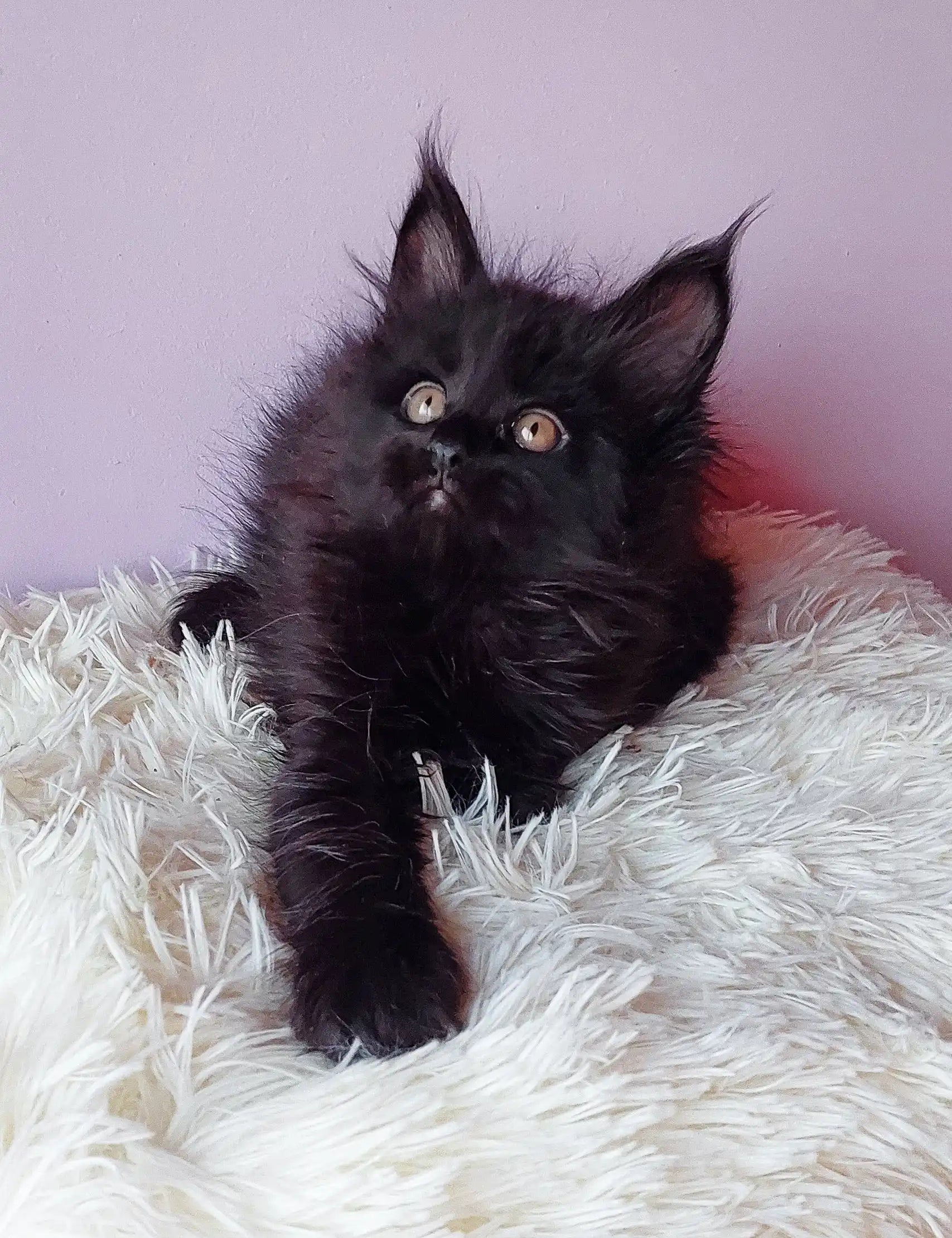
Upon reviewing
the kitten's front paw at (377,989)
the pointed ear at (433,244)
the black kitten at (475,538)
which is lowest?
the kitten's front paw at (377,989)

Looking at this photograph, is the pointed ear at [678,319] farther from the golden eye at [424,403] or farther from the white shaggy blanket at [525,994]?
the white shaggy blanket at [525,994]

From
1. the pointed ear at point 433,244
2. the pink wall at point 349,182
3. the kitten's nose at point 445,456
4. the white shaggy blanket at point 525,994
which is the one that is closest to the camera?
the white shaggy blanket at point 525,994

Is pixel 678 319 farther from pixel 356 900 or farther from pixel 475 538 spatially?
pixel 356 900

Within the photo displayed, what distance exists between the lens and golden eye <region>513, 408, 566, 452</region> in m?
0.82

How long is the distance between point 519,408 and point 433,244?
233mm

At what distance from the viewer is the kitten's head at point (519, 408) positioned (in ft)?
2.63

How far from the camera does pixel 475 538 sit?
0.80 m

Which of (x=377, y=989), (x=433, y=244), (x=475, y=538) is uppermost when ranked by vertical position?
(x=433, y=244)

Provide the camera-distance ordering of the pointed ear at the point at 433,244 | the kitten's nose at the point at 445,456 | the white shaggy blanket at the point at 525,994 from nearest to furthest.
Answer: the white shaggy blanket at the point at 525,994 < the kitten's nose at the point at 445,456 < the pointed ear at the point at 433,244

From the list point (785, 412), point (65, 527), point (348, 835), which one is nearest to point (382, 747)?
point (348, 835)

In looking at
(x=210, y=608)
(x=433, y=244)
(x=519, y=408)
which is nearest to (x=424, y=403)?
(x=519, y=408)

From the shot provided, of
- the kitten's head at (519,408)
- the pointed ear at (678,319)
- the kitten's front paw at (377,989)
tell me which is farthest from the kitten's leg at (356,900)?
the pointed ear at (678,319)

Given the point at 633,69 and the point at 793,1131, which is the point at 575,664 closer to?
the point at 793,1131

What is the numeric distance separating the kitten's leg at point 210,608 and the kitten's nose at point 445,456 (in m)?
0.36
